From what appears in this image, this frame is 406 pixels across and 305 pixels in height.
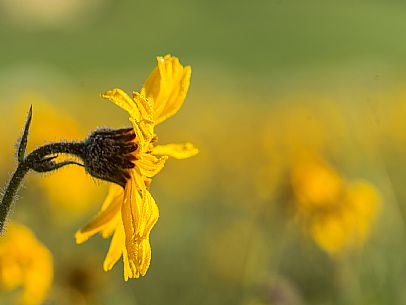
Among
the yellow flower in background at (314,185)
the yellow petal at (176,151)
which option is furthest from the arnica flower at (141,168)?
the yellow flower in background at (314,185)

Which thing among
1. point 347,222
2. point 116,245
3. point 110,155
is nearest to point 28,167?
point 110,155

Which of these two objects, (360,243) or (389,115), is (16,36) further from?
(360,243)

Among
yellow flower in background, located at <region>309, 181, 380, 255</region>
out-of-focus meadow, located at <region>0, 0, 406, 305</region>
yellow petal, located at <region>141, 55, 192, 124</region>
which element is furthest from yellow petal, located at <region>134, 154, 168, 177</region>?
yellow flower in background, located at <region>309, 181, 380, 255</region>

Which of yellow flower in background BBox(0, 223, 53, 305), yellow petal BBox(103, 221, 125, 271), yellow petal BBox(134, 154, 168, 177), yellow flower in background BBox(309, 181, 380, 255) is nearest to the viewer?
yellow petal BBox(134, 154, 168, 177)

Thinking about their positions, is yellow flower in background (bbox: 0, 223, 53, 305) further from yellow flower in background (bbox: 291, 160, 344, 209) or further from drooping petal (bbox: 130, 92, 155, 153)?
yellow flower in background (bbox: 291, 160, 344, 209)

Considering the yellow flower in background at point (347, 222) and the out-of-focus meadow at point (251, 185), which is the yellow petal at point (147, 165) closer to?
the out-of-focus meadow at point (251, 185)
